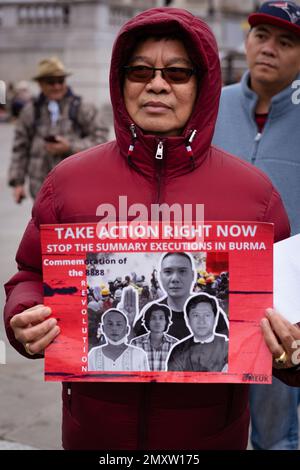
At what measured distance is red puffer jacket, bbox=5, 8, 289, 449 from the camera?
206 centimetres

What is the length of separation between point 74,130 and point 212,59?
4.13m

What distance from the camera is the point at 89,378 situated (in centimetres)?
200

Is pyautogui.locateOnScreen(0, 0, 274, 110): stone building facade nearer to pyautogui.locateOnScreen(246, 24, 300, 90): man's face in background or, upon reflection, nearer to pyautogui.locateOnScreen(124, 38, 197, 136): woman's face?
pyautogui.locateOnScreen(246, 24, 300, 90): man's face in background

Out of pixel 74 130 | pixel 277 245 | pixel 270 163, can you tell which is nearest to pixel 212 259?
Answer: pixel 277 245

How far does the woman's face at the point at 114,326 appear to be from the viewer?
198 cm

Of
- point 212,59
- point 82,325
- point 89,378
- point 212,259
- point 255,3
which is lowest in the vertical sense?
point 89,378

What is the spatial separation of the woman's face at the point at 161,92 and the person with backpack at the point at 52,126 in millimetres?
3947

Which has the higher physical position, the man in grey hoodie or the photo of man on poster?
the man in grey hoodie

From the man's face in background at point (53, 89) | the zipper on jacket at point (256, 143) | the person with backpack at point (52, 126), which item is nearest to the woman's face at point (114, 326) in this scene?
the zipper on jacket at point (256, 143)

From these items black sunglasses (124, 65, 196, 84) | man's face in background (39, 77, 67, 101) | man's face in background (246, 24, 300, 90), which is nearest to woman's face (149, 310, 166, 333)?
black sunglasses (124, 65, 196, 84)

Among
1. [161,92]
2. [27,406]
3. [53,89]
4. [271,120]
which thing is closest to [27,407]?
[27,406]

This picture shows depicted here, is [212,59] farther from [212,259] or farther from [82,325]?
[82,325]

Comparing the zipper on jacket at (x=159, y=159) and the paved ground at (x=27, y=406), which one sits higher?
the zipper on jacket at (x=159, y=159)

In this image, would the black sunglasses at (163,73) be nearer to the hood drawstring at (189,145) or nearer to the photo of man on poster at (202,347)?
the hood drawstring at (189,145)
